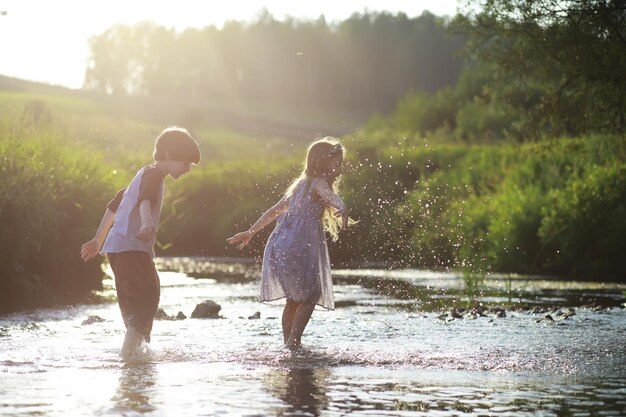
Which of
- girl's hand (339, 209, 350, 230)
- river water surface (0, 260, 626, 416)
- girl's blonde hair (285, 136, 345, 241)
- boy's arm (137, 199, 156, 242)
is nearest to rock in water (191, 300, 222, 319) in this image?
river water surface (0, 260, 626, 416)

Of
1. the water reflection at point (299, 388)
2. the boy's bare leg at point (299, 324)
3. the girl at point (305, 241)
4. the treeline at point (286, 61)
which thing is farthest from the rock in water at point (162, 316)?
the treeline at point (286, 61)

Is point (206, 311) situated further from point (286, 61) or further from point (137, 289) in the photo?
point (286, 61)

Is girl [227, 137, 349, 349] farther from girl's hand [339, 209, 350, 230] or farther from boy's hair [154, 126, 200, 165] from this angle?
boy's hair [154, 126, 200, 165]

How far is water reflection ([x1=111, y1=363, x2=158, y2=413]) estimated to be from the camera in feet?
22.8

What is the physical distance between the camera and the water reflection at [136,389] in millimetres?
6938

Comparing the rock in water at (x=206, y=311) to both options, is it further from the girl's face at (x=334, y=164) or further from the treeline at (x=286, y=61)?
the treeline at (x=286, y=61)

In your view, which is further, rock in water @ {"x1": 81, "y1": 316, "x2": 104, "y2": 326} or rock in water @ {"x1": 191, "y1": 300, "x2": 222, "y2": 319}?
rock in water @ {"x1": 191, "y1": 300, "x2": 222, "y2": 319}

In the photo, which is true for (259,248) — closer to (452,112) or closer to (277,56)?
(452,112)

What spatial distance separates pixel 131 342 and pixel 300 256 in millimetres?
1884

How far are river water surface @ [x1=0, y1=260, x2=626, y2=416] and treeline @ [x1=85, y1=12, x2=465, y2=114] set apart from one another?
330 feet

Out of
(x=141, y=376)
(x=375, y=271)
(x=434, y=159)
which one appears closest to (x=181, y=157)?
(x=141, y=376)

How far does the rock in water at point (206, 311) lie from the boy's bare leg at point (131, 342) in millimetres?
4147

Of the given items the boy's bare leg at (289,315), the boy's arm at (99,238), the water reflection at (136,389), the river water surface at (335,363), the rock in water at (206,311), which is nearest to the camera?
the water reflection at (136,389)

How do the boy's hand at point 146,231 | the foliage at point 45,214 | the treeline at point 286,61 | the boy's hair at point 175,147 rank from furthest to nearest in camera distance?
the treeline at point 286,61, the foliage at point 45,214, the boy's hair at point 175,147, the boy's hand at point 146,231
